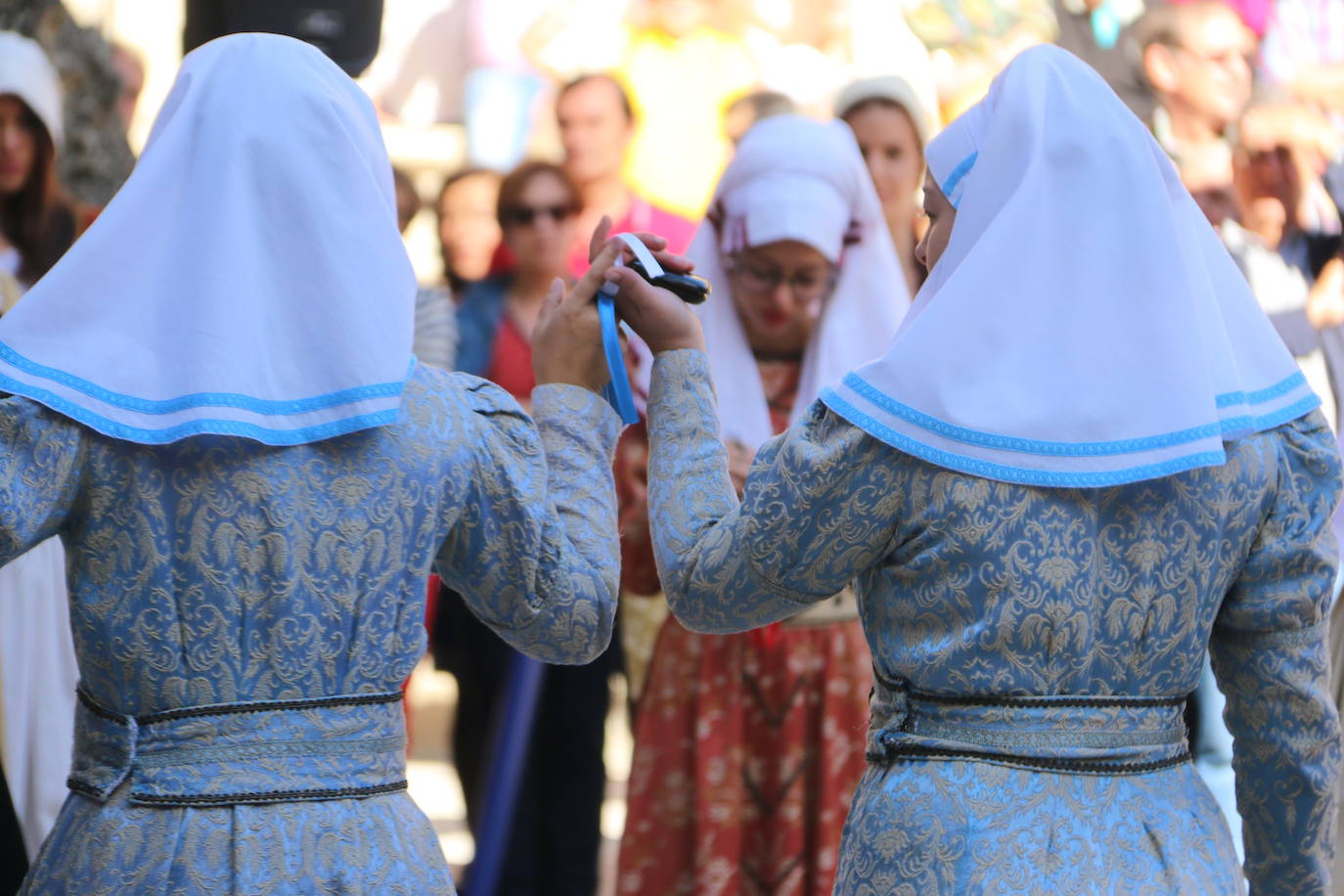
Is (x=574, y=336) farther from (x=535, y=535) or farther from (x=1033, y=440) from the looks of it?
(x=1033, y=440)

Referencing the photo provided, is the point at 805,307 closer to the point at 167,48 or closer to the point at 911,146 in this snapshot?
the point at 911,146

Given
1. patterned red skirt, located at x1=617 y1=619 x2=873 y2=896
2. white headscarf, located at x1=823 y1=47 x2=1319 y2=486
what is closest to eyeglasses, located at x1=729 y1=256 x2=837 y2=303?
patterned red skirt, located at x1=617 y1=619 x2=873 y2=896

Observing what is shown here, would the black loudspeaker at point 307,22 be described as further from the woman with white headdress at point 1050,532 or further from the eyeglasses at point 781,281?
the woman with white headdress at point 1050,532

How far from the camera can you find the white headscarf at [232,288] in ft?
6.08

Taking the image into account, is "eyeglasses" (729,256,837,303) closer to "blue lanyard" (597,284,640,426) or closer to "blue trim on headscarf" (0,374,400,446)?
"blue lanyard" (597,284,640,426)

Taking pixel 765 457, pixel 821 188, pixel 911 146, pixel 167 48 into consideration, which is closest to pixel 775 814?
pixel 821 188

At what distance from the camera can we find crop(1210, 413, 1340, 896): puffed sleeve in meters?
1.99

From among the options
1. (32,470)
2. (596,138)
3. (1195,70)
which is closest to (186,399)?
(32,470)

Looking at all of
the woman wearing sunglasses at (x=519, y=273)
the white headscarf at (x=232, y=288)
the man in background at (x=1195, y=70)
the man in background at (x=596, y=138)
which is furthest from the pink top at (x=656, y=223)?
the white headscarf at (x=232, y=288)

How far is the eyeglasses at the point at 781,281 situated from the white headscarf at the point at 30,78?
1948 mm

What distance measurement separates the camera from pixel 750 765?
3.37 m

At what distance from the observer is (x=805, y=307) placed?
3.59m

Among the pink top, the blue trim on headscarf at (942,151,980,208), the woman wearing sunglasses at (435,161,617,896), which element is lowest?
the woman wearing sunglasses at (435,161,617,896)

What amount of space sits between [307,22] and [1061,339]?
5.92 ft
